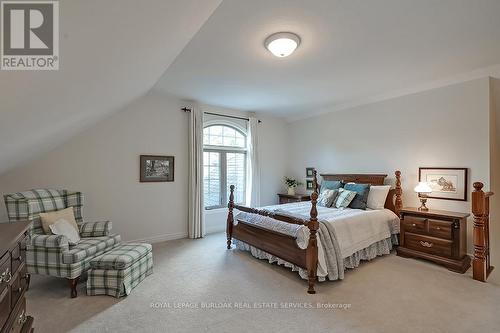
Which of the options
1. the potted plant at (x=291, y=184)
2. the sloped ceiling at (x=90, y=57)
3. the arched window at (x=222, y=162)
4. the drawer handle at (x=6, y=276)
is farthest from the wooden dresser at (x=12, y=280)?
the potted plant at (x=291, y=184)

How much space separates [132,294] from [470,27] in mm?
4380

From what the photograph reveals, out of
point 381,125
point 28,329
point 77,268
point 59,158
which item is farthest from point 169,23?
point 381,125

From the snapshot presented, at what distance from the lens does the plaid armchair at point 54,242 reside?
2.63 metres

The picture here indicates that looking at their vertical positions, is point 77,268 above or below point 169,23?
below

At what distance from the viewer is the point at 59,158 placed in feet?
12.3

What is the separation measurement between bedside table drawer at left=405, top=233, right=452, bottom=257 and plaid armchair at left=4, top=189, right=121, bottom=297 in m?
4.18

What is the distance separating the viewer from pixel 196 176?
4930mm

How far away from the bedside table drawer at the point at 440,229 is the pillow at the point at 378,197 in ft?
2.62

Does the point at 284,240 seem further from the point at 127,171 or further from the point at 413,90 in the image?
the point at 413,90

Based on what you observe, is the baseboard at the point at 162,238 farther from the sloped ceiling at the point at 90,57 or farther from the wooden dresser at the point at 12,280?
the wooden dresser at the point at 12,280

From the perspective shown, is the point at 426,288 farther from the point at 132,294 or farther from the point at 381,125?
the point at 132,294

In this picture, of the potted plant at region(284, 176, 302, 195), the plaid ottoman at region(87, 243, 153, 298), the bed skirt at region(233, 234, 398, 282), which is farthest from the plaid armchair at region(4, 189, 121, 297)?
the potted plant at region(284, 176, 302, 195)

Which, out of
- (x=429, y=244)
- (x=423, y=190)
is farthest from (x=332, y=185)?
(x=429, y=244)

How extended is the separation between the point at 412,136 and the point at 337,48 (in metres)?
2.38
